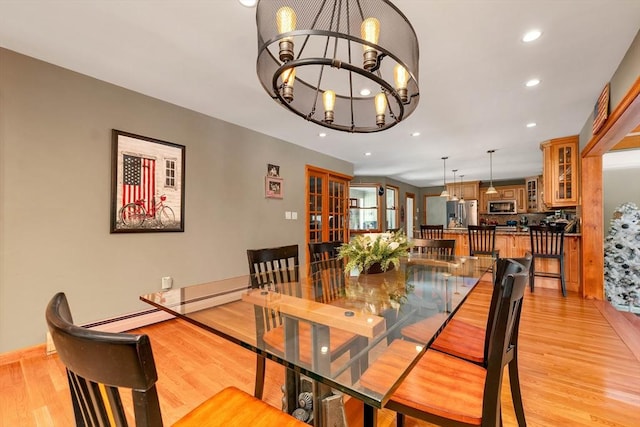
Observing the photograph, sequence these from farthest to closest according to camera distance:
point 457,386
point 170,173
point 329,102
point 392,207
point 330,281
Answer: point 392,207
point 170,173
point 330,281
point 329,102
point 457,386

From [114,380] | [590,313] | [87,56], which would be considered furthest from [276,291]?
[590,313]

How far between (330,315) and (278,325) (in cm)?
26

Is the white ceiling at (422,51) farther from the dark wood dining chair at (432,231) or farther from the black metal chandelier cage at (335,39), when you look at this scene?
the dark wood dining chair at (432,231)

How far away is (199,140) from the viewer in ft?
11.0

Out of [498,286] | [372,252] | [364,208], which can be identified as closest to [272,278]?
[372,252]

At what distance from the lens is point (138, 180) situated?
2.84 metres

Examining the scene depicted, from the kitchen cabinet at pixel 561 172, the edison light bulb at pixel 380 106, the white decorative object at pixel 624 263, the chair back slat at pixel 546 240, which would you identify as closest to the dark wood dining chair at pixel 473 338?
the edison light bulb at pixel 380 106

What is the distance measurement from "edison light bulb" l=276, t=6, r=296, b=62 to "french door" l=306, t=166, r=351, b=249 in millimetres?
3684

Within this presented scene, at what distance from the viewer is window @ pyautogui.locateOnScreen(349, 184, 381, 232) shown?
311 inches

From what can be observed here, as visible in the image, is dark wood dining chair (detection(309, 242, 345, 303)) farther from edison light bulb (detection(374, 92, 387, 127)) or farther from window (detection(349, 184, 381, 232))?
window (detection(349, 184, 381, 232))

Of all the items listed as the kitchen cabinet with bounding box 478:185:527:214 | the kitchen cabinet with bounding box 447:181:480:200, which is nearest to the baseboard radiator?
the kitchen cabinet with bounding box 447:181:480:200

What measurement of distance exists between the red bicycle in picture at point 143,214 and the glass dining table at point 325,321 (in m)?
1.55

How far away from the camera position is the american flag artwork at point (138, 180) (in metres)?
2.75

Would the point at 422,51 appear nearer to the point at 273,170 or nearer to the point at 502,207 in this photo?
the point at 273,170
